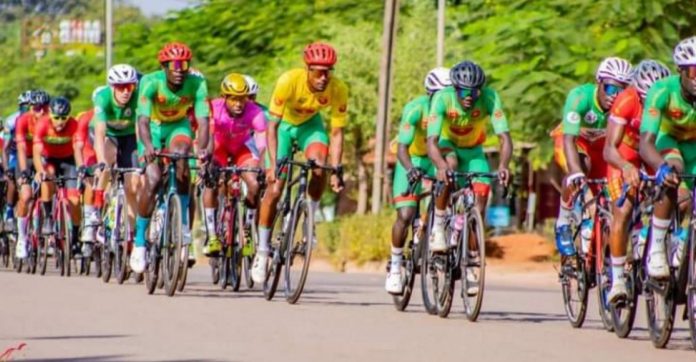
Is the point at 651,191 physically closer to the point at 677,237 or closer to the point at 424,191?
the point at 677,237

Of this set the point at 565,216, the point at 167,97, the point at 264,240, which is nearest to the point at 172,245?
the point at 264,240

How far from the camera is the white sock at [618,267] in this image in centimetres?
1462

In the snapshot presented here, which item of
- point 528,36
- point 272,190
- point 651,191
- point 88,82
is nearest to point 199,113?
point 272,190

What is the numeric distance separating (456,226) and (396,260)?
4.22ft

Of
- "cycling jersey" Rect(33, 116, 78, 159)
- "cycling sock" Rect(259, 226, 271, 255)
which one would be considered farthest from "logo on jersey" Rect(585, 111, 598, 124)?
"cycling jersey" Rect(33, 116, 78, 159)

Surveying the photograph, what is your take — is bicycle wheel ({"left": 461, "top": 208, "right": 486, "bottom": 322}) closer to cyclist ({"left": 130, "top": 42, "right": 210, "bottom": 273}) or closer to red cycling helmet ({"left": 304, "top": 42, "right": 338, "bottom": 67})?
red cycling helmet ({"left": 304, "top": 42, "right": 338, "bottom": 67})

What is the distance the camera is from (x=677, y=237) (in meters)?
13.6

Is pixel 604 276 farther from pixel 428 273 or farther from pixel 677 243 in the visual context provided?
pixel 428 273

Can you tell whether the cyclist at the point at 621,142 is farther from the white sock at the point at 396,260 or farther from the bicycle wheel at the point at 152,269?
the bicycle wheel at the point at 152,269

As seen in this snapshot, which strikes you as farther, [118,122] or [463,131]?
[118,122]

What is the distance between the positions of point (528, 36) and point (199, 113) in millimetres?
17411

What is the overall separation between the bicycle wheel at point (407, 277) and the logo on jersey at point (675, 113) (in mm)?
4197

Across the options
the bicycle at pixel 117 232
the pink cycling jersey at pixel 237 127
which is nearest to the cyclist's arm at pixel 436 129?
the pink cycling jersey at pixel 237 127

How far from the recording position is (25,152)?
26.0 m
